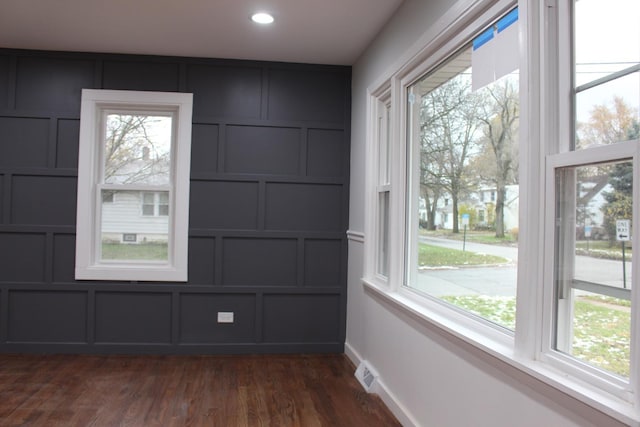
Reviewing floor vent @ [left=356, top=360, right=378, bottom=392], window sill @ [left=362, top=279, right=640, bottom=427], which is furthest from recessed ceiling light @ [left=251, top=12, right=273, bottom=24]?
floor vent @ [left=356, top=360, right=378, bottom=392]

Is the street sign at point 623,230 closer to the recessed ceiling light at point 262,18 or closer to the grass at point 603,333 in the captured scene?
the grass at point 603,333

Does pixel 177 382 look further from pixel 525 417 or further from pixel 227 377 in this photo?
pixel 525 417

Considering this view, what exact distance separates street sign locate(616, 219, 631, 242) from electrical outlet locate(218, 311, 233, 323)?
3.44 m

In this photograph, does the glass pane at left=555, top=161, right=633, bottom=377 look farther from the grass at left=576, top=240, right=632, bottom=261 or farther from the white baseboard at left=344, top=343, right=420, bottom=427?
the white baseboard at left=344, top=343, right=420, bottom=427

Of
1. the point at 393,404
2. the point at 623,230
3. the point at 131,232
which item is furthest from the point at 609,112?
the point at 131,232

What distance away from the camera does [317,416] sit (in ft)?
9.82

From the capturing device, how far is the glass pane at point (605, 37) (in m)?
1.36

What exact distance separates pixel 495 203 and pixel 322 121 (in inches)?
101

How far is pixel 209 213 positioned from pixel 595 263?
3345 millimetres

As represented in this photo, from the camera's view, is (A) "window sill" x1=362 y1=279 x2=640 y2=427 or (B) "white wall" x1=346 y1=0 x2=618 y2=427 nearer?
(A) "window sill" x1=362 y1=279 x2=640 y2=427

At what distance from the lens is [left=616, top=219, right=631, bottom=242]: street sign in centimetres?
135

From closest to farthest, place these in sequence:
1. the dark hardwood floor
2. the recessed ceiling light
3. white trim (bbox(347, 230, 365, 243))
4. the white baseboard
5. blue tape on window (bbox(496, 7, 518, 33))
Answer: blue tape on window (bbox(496, 7, 518, 33))
the white baseboard
the dark hardwood floor
the recessed ceiling light
white trim (bbox(347, 230, 365, 243))

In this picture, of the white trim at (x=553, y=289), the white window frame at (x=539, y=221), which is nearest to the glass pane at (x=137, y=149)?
the white window frame at (x=539, y=221)

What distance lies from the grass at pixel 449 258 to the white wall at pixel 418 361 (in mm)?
343
